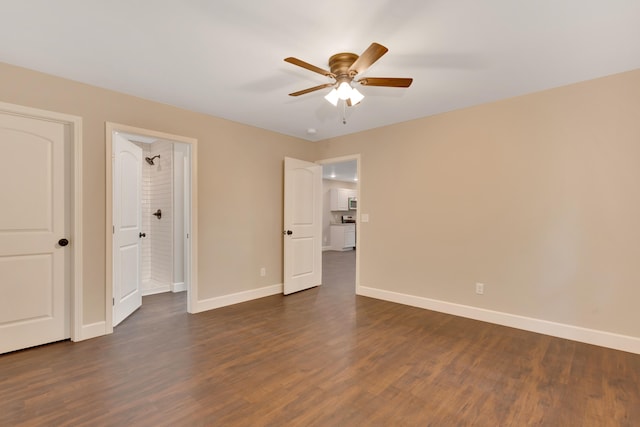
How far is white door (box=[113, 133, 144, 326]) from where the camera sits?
3.17m

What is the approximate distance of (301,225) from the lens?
4742 millimetres

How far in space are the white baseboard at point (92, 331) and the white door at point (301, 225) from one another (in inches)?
88.2

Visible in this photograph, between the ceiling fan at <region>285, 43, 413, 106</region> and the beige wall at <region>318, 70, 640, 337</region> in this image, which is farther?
the beige wall at <region>318, 70, 640, 337</region>

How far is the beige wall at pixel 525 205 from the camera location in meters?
2.69

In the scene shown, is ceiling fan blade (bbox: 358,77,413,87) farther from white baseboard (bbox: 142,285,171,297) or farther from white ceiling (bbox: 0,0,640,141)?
white baseboard (bbox: 142,285,171,297)

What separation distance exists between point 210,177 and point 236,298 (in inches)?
65.1

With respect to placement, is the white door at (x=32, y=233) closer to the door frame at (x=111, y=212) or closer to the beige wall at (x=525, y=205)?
the door frame at (x=111, y=212)

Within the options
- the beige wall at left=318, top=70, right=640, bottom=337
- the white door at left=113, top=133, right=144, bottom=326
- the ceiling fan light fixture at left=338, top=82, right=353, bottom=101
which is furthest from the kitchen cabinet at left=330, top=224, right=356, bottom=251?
the ceiling fan light fixture at left=338, top=82, right=353, bottom=101

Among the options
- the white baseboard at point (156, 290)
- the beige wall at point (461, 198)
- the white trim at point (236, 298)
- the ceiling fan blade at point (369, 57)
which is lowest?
the white baseboard at point (156, 290)

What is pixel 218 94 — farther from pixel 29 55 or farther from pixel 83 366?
pixel 83 366

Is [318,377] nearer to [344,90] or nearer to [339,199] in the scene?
[344,90]

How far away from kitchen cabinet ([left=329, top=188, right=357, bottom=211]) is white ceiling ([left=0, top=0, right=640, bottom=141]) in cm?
689

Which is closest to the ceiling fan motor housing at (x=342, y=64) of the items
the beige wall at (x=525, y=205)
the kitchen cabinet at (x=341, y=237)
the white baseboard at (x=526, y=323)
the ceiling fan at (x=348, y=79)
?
the ceiling fan at (x=348, y=79)

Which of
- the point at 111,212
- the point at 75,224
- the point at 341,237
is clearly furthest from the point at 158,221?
the point at 341,237
